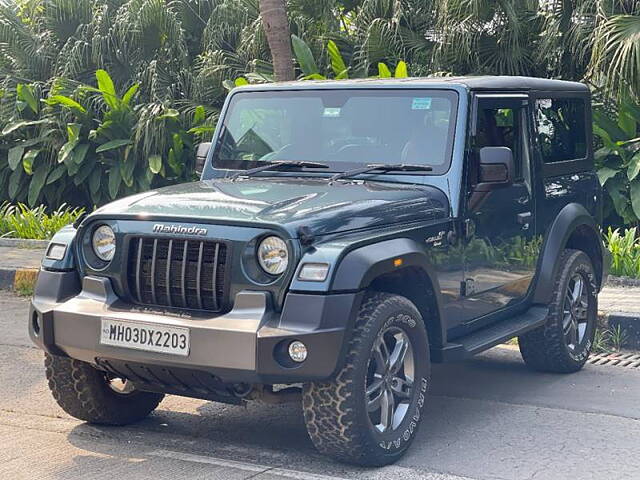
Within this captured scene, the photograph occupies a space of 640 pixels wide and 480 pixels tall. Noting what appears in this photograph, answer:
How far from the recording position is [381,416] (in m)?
5.02

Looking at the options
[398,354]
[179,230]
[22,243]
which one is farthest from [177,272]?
[22,243]

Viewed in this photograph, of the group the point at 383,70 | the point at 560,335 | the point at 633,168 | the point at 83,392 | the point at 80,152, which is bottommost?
the point at 560,335

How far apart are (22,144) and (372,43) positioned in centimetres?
491

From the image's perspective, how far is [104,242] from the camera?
17.3 feet

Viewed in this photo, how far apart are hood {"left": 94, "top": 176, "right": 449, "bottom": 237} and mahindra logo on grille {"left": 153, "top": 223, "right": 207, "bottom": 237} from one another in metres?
0.05

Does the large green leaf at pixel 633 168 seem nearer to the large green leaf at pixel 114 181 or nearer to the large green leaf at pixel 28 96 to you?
the large green leaf at pixel 114 181

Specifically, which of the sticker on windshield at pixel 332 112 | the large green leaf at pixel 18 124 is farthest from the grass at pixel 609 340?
the large green leaf at pixel 18 124

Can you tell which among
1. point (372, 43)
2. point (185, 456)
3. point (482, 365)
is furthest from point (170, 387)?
point (372, 43)

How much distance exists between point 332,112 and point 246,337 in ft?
6.33

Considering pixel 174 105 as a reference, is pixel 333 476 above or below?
below

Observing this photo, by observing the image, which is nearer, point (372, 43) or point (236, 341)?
point (236, 341)

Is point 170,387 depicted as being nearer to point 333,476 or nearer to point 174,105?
point 333,476

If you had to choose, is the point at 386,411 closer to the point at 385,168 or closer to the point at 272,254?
the point at 272,254

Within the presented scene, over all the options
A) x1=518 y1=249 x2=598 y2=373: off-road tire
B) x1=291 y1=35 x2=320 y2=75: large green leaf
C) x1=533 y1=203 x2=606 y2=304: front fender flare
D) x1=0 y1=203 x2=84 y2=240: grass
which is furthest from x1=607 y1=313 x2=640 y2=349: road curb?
x1=0 y1=203 x2=84 y2=240: grass
